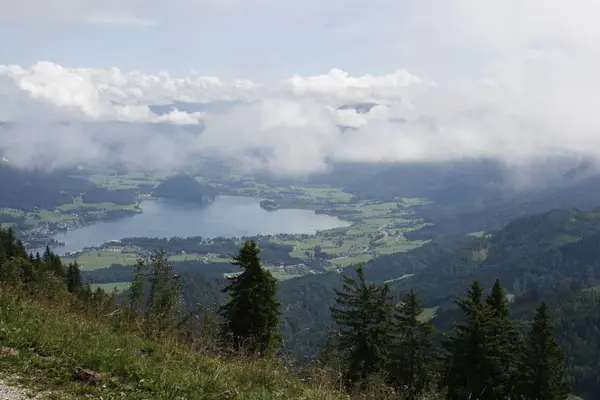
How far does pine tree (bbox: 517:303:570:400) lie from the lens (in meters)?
25.9

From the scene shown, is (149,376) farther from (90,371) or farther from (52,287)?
(52,287)

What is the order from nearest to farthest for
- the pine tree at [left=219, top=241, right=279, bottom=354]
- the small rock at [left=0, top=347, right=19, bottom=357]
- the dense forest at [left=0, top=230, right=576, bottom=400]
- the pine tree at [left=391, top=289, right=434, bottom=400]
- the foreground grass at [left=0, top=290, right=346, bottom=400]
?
the foreground grass at [left=0, top=290, right=346, bottom=400] < the small rock at [left=0, top=347, right=19, bottom=357] < the dense forest at [left=0, top=230, right=576, bottom=400] < the pine tree at [left=391, top=289, right=434, bottom=400] < the pine tree at [left=219, top=241, right=279, bottom=354]

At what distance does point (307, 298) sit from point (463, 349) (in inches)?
6711

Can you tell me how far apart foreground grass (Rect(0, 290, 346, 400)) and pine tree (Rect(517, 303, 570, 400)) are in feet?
75.8

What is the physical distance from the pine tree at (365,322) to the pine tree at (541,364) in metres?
9.52

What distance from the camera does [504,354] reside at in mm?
22828

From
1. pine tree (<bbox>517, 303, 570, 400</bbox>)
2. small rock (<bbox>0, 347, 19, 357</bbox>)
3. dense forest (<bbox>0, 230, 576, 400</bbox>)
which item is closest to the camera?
small rock (<bbox>0, 347, 19, 357</bbox>)

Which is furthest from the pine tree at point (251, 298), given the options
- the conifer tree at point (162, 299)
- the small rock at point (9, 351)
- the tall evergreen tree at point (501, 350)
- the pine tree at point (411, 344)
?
the small rock at point (9, 351)

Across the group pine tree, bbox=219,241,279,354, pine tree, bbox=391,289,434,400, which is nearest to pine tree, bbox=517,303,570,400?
pine tree, bbox=391,289,434,400

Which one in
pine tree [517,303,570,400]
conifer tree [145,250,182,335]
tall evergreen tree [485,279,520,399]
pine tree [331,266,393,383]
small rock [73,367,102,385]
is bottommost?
pine tree [517,303,570,400]

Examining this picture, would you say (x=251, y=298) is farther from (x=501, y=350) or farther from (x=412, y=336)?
(x=501, y=350)

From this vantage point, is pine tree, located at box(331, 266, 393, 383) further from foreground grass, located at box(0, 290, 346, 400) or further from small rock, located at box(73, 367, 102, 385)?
small rock, located at box(73, 367, 102, 385)

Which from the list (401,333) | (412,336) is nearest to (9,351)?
(401,333)

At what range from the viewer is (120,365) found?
583cm
